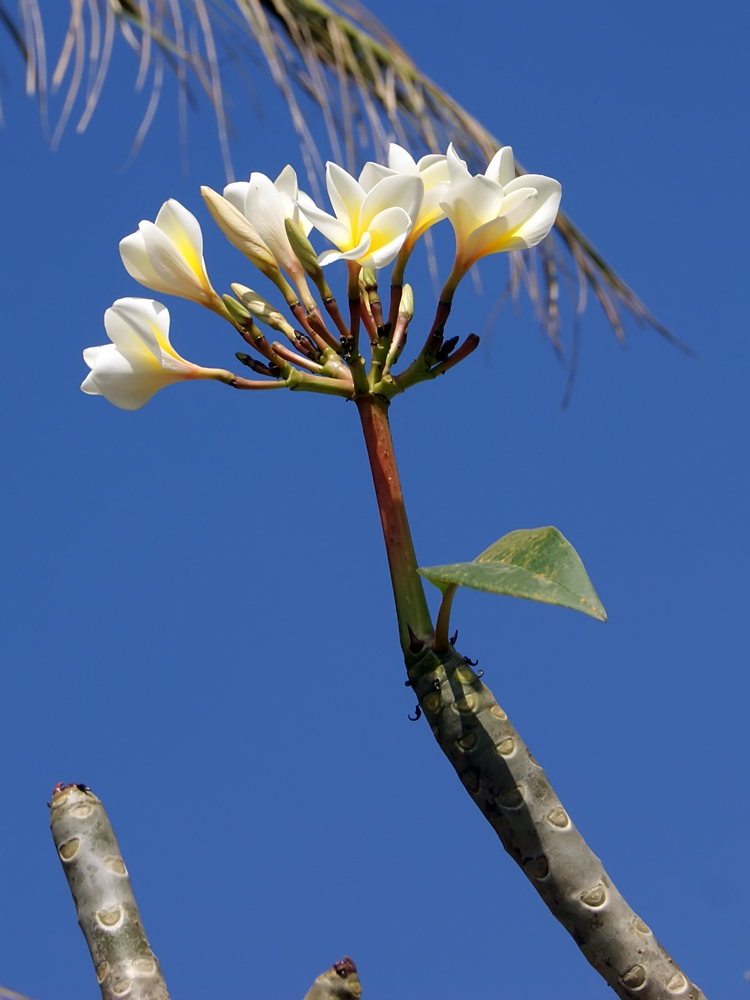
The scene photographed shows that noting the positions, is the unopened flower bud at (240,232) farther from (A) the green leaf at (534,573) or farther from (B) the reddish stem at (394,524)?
(A) the green leaf at (534,573)

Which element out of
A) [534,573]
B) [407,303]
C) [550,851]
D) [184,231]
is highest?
[184,231]

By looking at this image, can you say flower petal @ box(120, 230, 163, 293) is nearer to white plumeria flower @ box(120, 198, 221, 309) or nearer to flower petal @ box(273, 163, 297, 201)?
white plumeria flower @ box(120, 198, 221, 309)

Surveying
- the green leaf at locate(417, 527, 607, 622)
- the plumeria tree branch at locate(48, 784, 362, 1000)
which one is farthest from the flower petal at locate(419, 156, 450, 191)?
the plumeria tree branch at locate(48, 784, 362, 1000)

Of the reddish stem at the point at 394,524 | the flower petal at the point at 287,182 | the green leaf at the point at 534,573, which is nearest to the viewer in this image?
the green leaf at the point at 534,573

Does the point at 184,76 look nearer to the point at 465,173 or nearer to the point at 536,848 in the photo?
the point at 465,173

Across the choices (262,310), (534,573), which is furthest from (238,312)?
(534,573)

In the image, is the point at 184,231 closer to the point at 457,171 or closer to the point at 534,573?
the point at 457,171

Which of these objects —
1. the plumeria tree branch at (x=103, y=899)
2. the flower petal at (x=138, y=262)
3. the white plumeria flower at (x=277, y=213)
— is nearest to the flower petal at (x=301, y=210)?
the white plumeria flower at (x=277, y=213)
